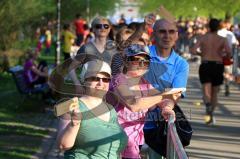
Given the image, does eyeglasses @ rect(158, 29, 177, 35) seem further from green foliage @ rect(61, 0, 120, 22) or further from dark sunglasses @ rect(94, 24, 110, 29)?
green foliage @ rect(61, 0, 120, 22)

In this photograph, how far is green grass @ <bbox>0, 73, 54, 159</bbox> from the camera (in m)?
10.4

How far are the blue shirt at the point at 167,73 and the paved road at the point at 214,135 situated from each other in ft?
1.27

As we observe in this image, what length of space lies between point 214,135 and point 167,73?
598 centimetres

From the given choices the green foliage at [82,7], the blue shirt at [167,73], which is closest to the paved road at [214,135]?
the blue shirt at [167,73]

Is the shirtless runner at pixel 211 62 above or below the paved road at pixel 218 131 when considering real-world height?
above

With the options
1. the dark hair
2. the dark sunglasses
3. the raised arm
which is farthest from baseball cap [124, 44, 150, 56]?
the dark hair

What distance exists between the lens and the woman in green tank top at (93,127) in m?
4.56

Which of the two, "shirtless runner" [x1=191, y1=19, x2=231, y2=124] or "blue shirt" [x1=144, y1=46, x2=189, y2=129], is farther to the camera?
"shirtless runner" [x1=191, y1=19, x2=231, y2=124]

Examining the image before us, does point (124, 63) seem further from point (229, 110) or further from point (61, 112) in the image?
point (229, 110)

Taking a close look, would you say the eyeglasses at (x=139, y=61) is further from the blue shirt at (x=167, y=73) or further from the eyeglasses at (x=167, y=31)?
the eyeglasses at (x=167, y=31)

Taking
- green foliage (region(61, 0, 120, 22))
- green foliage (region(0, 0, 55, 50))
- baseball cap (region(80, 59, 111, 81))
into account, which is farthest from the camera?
green foliage (region(61, 0, 120, 22))

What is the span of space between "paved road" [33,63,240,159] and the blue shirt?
0.39 metres

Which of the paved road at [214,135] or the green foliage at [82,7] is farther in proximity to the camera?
the green foliage at [82,7]

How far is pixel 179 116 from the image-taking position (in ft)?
19.5
